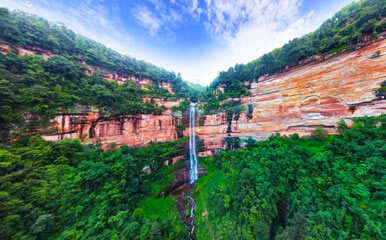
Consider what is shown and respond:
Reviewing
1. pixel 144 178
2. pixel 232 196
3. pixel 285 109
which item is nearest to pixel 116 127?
pixel 144 178

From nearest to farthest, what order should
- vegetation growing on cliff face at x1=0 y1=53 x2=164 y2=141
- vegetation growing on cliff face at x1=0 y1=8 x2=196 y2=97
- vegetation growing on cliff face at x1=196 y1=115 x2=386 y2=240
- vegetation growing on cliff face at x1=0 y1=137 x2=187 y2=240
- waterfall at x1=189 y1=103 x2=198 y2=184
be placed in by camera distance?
vegetation growing on cliff face at x1=196 y1=115 x2=386 y2=240, vegetation growing on cliff face at x1=0 y1=137 x2=187 y2=240, vegetation growing on cliff face at x1=0 y1=53 x2=164 y2=141, vegetation growing on cliff face at x1=0 y1=8 x2=196 y2=97, waterfall at x1=189 y1=103 x2=198 y2=184

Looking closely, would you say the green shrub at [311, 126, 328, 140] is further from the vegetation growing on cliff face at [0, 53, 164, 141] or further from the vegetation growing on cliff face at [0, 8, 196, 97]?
the vegetation growing on cliff face at [0, 8, 196, 97]

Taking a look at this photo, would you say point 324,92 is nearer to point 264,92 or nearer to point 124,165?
point 264,92

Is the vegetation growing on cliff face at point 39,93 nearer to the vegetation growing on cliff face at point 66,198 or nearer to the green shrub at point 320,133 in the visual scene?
the vegetation growing on cliff face at point 66,198

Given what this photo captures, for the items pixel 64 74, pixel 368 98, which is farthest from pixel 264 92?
pixel 64 74

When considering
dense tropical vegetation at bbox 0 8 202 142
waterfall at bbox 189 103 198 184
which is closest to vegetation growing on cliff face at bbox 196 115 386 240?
waterfall at bbox 189 103 198 184

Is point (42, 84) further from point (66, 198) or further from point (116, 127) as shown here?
point (66, 198)

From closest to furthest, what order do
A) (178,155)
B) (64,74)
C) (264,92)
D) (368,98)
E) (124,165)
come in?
(368,98), (124,165), (64,74), (264,92), (178,155)
